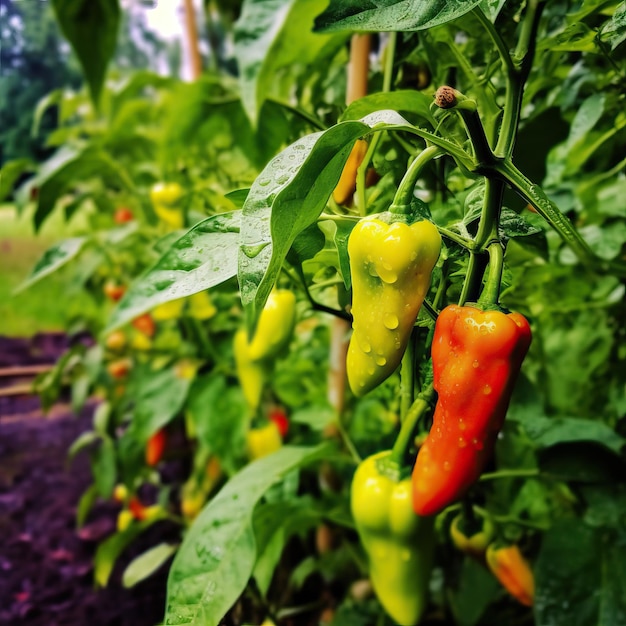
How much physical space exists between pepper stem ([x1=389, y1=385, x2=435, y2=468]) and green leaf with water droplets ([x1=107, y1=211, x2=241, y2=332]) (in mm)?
139

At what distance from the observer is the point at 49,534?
917 mm

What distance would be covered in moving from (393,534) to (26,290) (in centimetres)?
74

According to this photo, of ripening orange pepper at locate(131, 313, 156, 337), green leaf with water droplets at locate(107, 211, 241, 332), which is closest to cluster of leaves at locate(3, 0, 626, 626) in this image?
green leaf with water droplets at locate(107, 211, 241, 332)

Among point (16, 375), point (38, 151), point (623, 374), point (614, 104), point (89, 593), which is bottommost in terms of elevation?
point (89, 593)

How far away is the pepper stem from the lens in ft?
1.10

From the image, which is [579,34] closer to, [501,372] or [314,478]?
[501,372]

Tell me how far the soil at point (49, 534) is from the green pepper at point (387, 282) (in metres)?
A: 0.64

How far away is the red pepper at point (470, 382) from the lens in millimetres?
263

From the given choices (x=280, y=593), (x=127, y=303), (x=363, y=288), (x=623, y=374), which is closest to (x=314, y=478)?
(x=280, y=593)

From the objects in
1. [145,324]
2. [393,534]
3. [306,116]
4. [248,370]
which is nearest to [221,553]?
[393,534]

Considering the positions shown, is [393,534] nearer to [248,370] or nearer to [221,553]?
[221,553]

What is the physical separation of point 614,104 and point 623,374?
27 cm

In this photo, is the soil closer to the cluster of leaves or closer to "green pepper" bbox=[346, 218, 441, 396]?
the cluster of leaves

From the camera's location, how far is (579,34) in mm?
345
